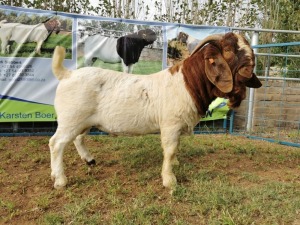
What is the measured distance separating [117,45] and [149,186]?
12.4ft

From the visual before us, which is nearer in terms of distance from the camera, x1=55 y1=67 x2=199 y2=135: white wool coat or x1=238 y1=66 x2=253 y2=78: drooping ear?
x1=238 y1=66 x2=253 y2=78: drooping ear

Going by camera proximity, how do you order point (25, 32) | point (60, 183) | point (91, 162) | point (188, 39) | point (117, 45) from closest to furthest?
point (60, 183) < point (91, 162) < point (25, 32) < point (117, 45) < point (188, 39)

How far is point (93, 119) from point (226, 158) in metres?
2.63

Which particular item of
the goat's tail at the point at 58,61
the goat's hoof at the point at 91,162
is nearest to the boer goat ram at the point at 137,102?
the goat's tail at the point at 58,61

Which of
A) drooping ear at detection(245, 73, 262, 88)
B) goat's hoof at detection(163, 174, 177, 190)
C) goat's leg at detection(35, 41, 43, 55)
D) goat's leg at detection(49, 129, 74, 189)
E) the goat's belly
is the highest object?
goat's leg at detection(35, 41, 43, 55)

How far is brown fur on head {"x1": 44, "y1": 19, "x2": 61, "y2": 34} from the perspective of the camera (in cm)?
650

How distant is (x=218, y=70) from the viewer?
12.3 feet

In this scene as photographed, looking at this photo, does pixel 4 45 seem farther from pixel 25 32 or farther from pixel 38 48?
pixel 38 48

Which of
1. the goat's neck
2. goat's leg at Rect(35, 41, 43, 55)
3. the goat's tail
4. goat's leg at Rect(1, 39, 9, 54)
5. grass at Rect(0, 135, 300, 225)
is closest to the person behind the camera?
grass at Rect(0, 135, 300, 225)

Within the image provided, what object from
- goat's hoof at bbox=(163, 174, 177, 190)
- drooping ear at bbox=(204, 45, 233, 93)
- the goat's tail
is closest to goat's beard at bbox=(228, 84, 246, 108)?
drooping ear at bbox=(204, 45, 233, 93)

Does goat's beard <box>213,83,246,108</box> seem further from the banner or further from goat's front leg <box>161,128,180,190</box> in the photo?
the banner

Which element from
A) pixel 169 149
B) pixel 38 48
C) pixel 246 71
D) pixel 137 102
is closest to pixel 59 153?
pixel 137 102

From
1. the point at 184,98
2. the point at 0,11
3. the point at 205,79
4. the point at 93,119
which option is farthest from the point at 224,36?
the point at 0,11

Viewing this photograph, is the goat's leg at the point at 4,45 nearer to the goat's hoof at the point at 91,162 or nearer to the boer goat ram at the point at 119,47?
the boer goat ram at the point at 119,47
